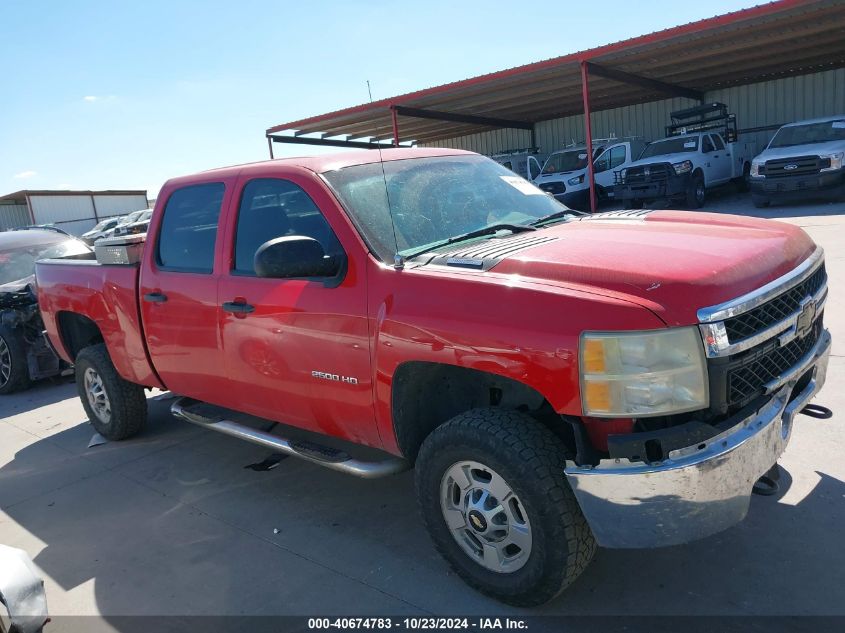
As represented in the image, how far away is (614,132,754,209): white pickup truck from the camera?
55.8ft

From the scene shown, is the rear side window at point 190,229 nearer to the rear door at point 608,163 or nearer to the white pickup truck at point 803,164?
the white pickup truck at point 803,164

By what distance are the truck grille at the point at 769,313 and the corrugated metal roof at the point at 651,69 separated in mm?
12841

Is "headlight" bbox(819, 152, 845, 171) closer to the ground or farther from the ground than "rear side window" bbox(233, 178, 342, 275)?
closer to the ground

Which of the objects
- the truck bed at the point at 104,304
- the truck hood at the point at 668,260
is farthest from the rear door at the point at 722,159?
the truck bed at the point at 104,304

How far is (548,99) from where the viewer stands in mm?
22953

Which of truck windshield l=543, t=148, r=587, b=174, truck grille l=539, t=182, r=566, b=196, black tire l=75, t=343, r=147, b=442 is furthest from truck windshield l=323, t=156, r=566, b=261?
truck windshield l=543, t=148, r=587, b=174

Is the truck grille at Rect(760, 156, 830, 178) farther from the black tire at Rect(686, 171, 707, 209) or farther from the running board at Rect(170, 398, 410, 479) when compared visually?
the running board at Rect(170, 398, 410, 479)

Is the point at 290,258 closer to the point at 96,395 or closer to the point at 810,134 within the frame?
the point at 96,395

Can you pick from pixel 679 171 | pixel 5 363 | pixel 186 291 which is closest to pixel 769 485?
pixel 186 291

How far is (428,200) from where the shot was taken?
363 cm

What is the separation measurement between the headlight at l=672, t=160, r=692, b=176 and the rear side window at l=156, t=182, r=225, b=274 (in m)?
14.9

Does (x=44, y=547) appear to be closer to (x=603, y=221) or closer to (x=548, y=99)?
(x=603, y=221)

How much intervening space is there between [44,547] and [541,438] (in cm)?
300

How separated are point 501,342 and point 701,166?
1681 cm
